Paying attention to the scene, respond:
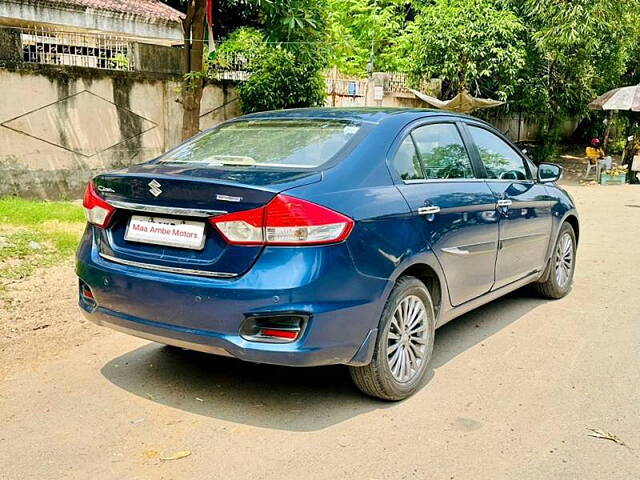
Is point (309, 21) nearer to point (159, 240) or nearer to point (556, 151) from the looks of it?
point (159, 240)

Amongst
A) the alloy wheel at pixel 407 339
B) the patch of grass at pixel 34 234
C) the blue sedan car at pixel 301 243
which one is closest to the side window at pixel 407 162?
the blue sedan car at pixel 301 243

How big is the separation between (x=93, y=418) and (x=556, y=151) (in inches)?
851

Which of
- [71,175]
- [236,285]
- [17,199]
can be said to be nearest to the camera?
[236,285]

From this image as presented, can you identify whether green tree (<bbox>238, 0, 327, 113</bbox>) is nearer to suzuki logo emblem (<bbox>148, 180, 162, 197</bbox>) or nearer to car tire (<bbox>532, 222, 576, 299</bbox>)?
car tire (<bbox>532, 222, 576, 299</bbox>)

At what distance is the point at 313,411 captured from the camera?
3666 millimetres

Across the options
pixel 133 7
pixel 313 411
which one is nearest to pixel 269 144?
pixel 313 411

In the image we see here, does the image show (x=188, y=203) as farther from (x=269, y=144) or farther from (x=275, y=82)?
(x=275, y=82)

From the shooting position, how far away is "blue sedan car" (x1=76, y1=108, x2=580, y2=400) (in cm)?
326

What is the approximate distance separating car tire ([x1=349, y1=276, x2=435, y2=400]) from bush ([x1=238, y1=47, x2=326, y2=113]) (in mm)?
8639

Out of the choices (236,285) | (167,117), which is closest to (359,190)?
(236,285)

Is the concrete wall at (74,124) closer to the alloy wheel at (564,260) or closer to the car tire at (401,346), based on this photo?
the alloy wheel at (564,260)

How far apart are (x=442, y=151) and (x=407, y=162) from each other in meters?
0.55

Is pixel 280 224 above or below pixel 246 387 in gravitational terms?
above

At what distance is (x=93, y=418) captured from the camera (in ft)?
11.5
